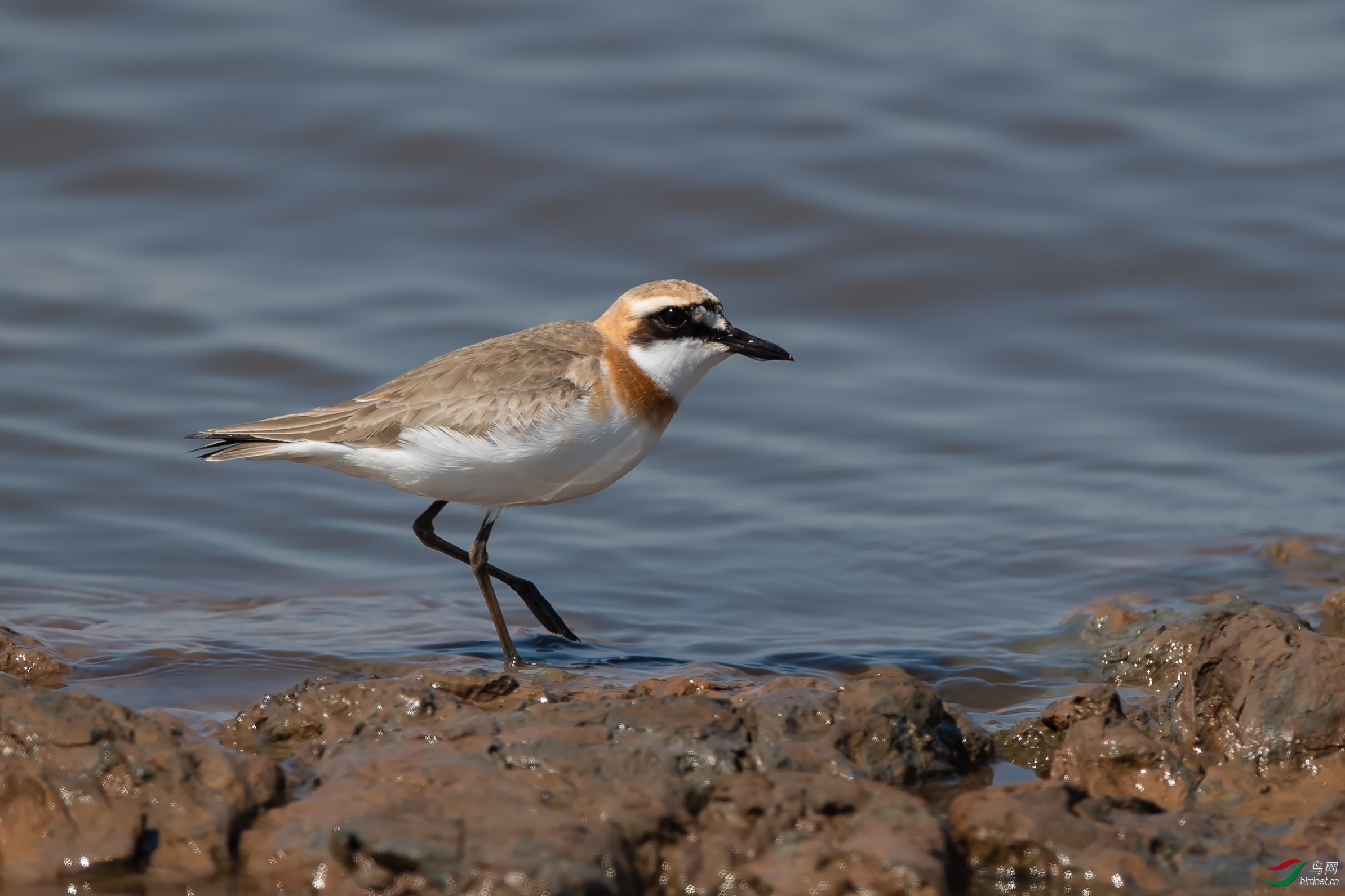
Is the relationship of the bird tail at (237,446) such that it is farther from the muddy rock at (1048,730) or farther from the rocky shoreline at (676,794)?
the muddy rock at (1048,730)

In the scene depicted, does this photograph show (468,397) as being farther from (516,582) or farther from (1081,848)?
(1081,848)

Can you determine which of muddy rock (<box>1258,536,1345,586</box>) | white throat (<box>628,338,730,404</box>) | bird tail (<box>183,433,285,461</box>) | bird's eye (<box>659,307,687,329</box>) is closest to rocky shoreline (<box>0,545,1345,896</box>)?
bird tail (<box>183,433,285,461</box>)

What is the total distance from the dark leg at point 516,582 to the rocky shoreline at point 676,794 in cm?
207

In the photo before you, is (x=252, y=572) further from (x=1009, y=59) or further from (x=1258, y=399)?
(x=1009, y=59)

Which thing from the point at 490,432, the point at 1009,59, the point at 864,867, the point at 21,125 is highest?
the point at 1009,59

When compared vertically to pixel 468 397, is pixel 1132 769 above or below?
below

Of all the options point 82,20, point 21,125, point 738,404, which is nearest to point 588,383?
point 738,404

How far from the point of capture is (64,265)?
41.1 ft

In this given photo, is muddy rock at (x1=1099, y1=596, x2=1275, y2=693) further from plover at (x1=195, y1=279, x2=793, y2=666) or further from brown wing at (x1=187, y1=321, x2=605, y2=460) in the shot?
brown wing at (x1=187, y1=321, x2=605, y2=460)

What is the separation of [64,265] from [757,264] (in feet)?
19.2

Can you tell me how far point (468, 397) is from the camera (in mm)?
6785

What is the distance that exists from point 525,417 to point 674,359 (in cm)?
84

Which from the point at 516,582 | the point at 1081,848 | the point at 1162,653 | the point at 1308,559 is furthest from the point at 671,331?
the point at 1308,559

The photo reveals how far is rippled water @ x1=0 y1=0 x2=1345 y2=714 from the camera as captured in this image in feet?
26.5
